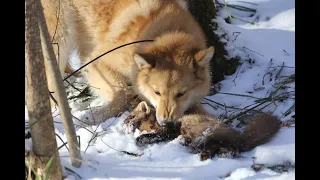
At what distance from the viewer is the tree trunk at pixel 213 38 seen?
4859mm

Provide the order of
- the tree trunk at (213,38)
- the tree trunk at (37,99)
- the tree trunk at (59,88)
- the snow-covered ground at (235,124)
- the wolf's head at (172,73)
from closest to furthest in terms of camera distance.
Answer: the tree trunk at (37,99), the tree trunk at (59,88), the snow-covered ground at (235,124), the wolf's head at (172,73), the tree trunk at (213,38)

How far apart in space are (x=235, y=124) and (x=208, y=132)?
0.47m

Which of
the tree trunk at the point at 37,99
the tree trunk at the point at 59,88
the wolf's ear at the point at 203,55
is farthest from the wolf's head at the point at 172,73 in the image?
the tree trunk at the point at 37,99

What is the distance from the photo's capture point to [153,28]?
4.30 metres

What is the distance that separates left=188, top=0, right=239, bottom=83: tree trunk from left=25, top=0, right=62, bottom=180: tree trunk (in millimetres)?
2268

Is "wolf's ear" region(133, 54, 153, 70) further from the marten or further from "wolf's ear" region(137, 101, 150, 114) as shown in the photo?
the marten

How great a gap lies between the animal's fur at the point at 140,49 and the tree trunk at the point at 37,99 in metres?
1.15

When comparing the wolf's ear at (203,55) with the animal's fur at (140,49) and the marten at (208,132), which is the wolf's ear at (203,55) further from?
the marten at (208,132)

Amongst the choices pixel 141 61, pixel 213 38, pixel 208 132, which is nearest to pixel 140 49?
pixel 141 61

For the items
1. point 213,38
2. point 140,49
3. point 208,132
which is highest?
point 213,38

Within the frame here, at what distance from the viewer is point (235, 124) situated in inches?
152

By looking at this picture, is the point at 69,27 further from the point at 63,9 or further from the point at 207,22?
the point at 207,22

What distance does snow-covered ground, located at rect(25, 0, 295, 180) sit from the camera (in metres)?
3.11

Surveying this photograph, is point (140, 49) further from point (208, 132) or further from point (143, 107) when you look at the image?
point (208, 132)
